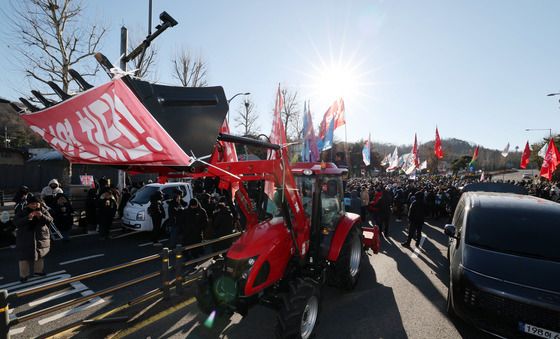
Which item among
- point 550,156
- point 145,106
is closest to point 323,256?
point 145,106

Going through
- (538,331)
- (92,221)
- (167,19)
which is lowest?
(538,331)

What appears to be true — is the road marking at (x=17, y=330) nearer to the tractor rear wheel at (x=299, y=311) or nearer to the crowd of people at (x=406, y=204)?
the tractor rear wheel at (x=299, y=311)

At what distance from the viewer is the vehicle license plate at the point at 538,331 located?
3.33m

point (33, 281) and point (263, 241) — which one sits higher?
point (263, 241)

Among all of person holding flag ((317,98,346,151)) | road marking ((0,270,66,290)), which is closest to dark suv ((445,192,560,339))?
road marking ((0,270,66,290))

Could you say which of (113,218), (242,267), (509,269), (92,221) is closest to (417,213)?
(509,269)

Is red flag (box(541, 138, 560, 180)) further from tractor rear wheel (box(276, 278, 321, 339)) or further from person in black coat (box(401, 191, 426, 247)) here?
tractor rear wheel (box(276, 278, 321, 339))

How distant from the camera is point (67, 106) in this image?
5.88 feet

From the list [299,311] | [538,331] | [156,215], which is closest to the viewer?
[538,331]

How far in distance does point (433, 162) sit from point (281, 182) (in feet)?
280

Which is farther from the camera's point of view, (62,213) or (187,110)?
(62,213)

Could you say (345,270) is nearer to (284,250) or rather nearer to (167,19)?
(284,250)

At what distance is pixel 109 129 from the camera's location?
69.3 inches

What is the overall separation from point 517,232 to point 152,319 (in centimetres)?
582
